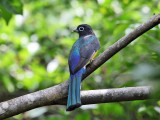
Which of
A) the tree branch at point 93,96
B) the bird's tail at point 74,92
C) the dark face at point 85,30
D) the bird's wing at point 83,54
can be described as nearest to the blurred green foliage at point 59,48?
the dark face at point 85,30

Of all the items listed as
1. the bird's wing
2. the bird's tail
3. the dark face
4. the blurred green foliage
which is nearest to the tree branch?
the bird's tail

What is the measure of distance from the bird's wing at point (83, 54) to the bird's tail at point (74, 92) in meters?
0.07

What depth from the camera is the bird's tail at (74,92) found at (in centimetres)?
240

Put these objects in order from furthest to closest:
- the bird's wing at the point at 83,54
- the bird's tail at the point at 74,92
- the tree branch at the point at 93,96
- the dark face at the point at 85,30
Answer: the dark face at the point at 85,30
the bird's wing at the point at 83,54
the bird's tail at the point at 74,92
the tree branch at the point at 93,96

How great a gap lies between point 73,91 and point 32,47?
267cm

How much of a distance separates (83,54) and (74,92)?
2.70 feet

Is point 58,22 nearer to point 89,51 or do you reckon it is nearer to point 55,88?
point 89,51

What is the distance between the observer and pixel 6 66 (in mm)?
4766

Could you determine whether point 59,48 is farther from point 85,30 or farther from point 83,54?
point 83,54

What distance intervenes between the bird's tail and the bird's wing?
0.24 ft

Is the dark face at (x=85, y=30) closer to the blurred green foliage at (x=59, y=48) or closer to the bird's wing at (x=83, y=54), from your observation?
the blurred green foliage at (x=59, y=48)

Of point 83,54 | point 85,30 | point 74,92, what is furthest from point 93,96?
point 85,30

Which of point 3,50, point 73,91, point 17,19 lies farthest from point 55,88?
point 17,19

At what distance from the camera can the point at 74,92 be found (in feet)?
8.34
